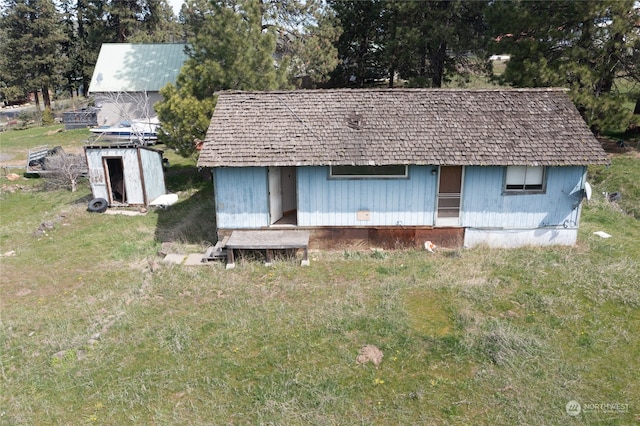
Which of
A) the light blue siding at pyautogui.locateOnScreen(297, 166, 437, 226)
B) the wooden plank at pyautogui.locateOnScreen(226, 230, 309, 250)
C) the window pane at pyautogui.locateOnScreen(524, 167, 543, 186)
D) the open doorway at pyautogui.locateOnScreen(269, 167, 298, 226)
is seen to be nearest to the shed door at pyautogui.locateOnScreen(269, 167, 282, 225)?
the open doorway at pyautogui.locateOnScreen(269, 167, 298, 226)

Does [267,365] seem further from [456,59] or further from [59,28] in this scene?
[59,28]

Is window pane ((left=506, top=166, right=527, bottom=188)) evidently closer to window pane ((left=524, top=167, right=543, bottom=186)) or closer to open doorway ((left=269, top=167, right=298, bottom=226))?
window pane ((left=524, top=167, right=543, bottom=186))

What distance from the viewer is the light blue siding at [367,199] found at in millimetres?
12953

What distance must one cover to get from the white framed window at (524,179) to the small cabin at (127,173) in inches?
515

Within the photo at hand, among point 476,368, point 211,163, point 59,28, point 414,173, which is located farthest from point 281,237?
point 59,28

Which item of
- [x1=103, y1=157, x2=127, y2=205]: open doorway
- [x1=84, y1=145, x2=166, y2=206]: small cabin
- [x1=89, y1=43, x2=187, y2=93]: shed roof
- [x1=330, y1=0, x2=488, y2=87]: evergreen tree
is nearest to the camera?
[x1=84, y1=145, x2=166, y2=206]: small cabin

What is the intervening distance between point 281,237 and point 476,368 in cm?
657

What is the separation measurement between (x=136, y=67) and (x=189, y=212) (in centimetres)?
2267

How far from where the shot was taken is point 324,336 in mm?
8859

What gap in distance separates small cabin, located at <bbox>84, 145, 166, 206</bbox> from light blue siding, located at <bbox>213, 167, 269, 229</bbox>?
602cm

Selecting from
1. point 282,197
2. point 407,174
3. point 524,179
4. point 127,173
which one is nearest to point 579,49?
point 524,179

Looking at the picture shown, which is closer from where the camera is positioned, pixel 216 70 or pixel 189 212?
pixel 189 212

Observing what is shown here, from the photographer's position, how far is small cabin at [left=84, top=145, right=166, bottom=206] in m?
17.4

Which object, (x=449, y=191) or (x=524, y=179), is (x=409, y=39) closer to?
(x=449, y=191)
